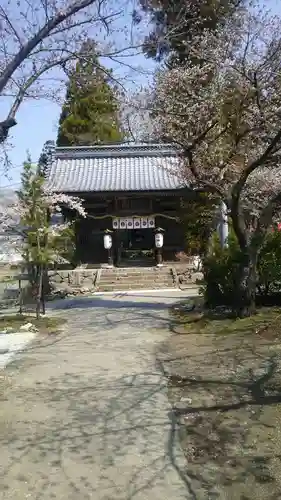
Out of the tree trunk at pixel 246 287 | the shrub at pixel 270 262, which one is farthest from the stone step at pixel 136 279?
the tree trunk at pixel 246 287

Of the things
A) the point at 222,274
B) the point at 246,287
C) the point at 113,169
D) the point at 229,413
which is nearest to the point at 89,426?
the point at 229,413

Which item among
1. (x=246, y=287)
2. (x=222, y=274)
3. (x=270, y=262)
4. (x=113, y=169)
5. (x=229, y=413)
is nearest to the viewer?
(x=229, y=413)

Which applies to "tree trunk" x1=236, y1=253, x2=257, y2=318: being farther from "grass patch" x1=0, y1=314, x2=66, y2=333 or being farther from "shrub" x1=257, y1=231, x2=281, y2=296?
"grass patch" x1=0, y1=314, x2=66, y2=333

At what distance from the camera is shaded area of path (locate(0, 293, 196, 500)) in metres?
4.37

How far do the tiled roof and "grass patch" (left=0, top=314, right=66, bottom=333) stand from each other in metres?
10.3

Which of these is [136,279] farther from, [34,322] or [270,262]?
[270,262]

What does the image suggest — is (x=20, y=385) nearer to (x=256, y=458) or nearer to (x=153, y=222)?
(x=256, y=458)

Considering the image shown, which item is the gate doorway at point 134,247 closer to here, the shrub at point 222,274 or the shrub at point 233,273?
the shrub at point 222,274

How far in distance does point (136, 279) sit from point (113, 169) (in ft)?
22.7

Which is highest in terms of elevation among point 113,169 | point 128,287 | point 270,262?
point 113,169

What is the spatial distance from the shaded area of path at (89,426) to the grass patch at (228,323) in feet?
4.07

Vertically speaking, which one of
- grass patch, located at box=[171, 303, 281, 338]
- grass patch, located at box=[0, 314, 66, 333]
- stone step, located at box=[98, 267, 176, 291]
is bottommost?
grass patch, located at box=[0, 314, 66, 333]

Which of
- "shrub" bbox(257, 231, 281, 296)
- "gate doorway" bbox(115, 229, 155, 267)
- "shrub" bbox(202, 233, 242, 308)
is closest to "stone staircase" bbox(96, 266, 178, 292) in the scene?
"gate doorway" bbox(115, 229, 155, 267)

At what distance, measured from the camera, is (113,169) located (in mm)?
27094
